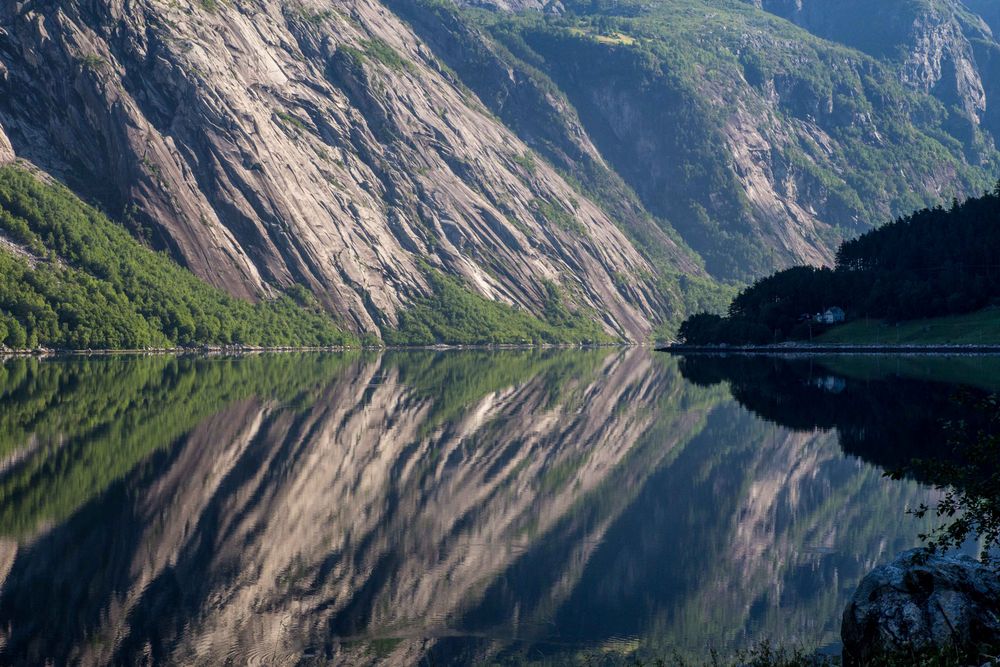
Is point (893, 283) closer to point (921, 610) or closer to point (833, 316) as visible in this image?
point (833, 316)

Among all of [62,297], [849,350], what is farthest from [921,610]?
[62,297]

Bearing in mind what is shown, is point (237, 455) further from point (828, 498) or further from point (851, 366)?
point (851, 366)

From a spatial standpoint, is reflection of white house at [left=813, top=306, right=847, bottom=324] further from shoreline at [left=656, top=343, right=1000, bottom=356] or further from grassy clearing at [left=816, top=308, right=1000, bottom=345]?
shoreline at [left=656, top=343, right=1000, bottom=356]

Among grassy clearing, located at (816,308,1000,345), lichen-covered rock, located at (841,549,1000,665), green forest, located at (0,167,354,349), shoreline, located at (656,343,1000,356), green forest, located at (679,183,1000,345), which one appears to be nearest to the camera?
lichen-covered rock, located at (841,549,1000,665)

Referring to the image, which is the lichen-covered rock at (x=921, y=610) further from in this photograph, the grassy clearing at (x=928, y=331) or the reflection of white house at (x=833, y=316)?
the reflection of white house at (x=833, y=316)

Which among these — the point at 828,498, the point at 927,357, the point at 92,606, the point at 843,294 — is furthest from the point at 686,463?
the point at 843,294

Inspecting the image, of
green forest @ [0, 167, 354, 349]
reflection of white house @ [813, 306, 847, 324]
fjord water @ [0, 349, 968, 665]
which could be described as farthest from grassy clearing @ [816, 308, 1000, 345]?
green forest @ [0, 167, 354, 349]
